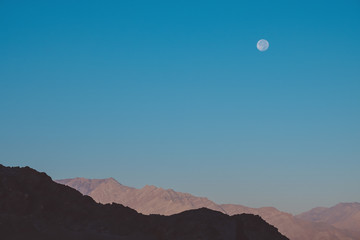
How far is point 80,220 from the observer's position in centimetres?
3972

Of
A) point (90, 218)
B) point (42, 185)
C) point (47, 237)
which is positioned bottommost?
point (47, 237)

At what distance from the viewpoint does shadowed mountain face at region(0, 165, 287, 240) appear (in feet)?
118

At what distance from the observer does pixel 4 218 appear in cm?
3625

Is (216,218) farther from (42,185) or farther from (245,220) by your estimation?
(42,185)

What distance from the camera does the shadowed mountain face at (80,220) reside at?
1411 inches

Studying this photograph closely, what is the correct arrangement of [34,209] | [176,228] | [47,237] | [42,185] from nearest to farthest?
[47,237] → [176,228] → [34,209] → [42,185]

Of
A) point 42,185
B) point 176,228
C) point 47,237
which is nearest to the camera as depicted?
point 47,237

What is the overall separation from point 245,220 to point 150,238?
13467 millimetres

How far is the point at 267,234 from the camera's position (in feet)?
147

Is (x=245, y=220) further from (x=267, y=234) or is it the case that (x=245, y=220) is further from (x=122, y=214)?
(x=122, y=214)

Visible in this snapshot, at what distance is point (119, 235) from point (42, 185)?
1151 cm

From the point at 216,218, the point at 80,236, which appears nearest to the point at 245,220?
the point at 216,218

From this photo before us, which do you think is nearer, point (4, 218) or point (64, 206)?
point (4, 218)

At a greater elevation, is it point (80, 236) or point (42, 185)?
point (42, 185)
